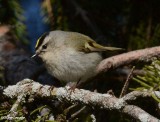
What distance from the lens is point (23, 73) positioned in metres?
2.94

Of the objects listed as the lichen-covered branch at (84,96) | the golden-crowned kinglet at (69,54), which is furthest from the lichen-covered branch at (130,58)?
the lichen-covered branch at (84,96)

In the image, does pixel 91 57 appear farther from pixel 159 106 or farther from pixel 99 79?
pixel 159 106

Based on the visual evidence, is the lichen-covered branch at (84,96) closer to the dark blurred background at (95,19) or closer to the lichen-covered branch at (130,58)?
the lichen-covered branch at (130,58)

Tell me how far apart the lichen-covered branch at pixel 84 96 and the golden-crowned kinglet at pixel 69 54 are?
86 centimetres

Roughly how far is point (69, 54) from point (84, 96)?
3.79 feet

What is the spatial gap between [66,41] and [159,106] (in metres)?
1.51

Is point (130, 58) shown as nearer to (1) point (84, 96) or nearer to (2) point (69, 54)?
(2) point (69, 54)

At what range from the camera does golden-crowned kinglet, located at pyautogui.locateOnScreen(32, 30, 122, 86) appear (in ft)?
9.61

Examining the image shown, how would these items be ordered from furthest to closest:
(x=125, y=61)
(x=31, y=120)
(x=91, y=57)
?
(x=91, y=57), (x=125, y=61), (x=31, y=120)

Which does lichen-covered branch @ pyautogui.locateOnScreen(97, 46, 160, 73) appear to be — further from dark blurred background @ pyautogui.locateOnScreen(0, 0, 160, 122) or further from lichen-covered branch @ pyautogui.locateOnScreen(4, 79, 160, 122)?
lichen-covered branch @ pyautogui.locateOnScreen(4, 79, 160, 122)

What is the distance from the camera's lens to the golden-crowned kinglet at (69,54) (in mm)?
2928

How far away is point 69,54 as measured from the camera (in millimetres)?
3006

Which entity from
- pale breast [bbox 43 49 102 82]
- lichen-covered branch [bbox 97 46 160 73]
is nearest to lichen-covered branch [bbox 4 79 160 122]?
lichen-covered branch [bbox 97 46 160 73]

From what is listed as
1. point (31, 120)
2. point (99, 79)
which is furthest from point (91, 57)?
point (31, 120)
